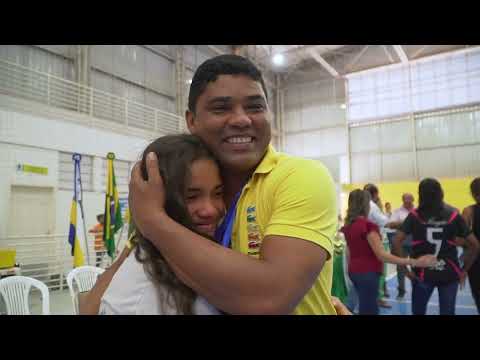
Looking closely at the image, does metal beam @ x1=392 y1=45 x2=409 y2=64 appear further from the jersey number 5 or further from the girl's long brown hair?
the girl's long brown hair

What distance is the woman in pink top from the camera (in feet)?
12.4

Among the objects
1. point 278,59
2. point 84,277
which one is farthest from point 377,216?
point 278,59

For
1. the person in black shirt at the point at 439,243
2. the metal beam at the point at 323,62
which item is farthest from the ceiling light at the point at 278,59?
the person in black shirt at the point at 439,243

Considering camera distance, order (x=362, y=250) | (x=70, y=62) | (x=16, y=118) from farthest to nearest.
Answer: (x=70, y=62), (x=16, y=118), (x=362, y=250)

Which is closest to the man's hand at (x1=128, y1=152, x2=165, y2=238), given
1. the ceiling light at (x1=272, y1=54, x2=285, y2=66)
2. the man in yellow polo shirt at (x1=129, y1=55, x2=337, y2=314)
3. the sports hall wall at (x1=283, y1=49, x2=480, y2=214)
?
the man in yellow polo shirt at (x1=129, y1=55, x2=337, y2=314)

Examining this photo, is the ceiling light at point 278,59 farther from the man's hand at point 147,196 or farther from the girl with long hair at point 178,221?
the man's hand at point 147,196

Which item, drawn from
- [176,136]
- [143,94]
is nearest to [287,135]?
[143,94]

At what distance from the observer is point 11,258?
18.1ft

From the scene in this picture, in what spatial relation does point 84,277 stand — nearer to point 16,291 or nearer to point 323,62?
point 16,291

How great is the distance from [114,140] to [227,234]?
9.13 meters

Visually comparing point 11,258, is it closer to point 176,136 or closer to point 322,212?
point 176,136

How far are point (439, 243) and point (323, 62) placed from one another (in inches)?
591

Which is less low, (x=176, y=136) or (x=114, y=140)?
(x=114, y=140)

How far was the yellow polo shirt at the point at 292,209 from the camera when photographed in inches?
36.4
